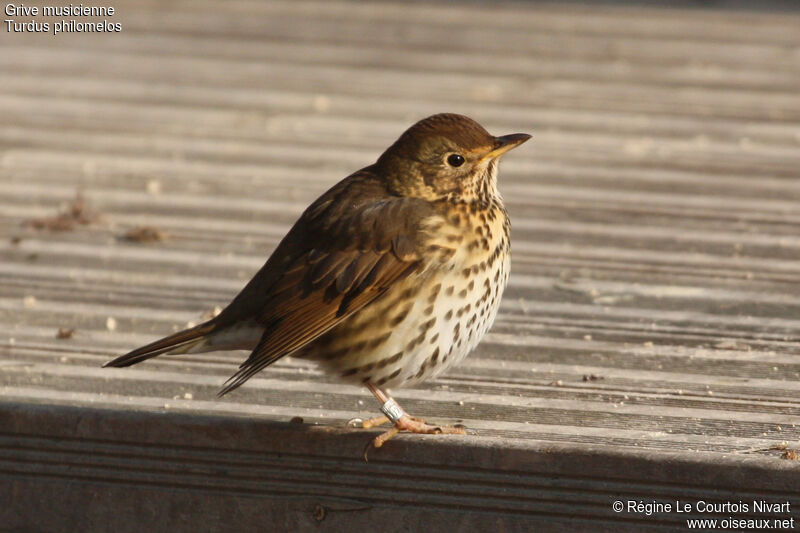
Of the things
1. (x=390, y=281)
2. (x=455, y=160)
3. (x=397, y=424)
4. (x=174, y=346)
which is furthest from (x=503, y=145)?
(x=174, y=346)

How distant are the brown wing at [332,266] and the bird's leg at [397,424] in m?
0.28

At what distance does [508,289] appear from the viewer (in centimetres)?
566

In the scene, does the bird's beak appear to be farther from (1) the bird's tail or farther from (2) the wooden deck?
(1) the bird's tail

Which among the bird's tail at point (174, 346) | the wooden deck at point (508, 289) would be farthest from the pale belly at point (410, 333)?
the bird's tail at point (174, 346)

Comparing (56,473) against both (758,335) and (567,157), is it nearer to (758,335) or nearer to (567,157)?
(758,335)

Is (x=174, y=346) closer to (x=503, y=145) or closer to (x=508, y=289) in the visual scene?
(x=503, y=145)

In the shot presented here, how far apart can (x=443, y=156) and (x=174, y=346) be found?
99cm

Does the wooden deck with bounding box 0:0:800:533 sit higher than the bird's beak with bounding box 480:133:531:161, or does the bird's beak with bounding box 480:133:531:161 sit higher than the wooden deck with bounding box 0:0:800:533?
the bird's beak with bounding box 480:133:531:161

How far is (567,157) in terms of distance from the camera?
7.27 metres

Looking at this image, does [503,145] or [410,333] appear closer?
[410,333]

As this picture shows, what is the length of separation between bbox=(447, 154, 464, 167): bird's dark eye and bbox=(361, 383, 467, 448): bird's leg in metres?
0.77

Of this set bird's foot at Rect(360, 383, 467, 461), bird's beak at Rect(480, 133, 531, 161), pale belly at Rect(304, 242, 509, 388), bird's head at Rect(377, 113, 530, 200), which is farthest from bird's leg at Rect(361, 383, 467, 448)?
bird's beak at Rect(480, 133, 531, 161)

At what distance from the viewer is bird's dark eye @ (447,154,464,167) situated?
4.54 m

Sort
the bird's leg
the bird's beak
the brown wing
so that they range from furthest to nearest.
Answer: the bird's beak, the brown wing, the bird's leg
